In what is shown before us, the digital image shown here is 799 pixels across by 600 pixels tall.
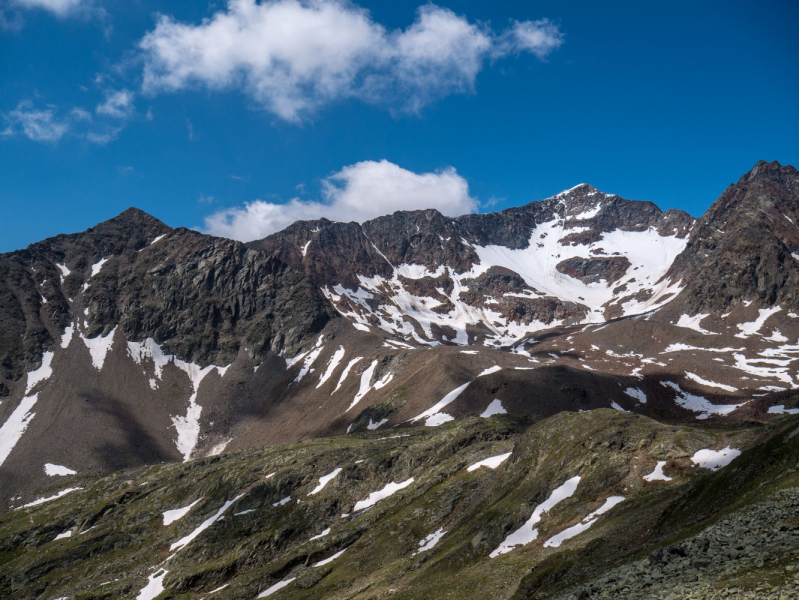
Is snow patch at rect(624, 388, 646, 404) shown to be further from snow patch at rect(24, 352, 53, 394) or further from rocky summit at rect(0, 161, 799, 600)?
snow patch at rect(24, 352, 53, 394)

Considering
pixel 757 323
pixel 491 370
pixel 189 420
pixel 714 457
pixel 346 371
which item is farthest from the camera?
pixel 757 323

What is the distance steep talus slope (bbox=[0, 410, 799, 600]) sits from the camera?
74.4ft

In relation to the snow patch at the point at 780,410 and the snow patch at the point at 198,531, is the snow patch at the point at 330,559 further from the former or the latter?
the snow patch at the point at 780,410

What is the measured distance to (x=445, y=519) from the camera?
5125 centimetres

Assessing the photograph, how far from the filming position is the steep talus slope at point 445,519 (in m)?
22.7

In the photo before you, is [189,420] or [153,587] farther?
[189,420]

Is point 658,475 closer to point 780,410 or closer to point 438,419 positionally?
point 438,419

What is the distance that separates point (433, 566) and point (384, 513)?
1955 cm

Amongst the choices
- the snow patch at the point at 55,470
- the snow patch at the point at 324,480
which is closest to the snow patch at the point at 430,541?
the snow patch at the point at 324,480

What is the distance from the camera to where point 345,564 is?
49.9m

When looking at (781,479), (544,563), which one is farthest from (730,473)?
(544,563)

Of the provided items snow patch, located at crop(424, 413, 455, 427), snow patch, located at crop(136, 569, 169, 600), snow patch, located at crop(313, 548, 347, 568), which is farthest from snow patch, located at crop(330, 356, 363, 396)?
snow patch, located at crop(313, 548, 347, 568)

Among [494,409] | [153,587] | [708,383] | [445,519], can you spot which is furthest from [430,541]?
[708,383]

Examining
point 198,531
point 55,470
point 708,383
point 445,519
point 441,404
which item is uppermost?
point 55,470
